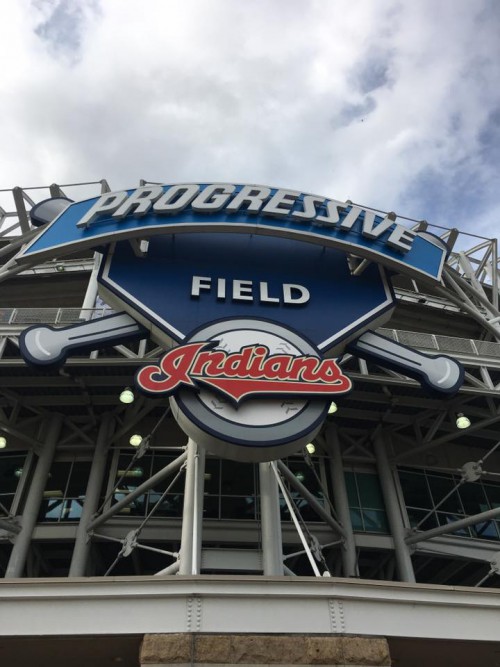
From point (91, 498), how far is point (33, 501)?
78.6 inches

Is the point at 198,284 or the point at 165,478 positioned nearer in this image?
the point at 198,284

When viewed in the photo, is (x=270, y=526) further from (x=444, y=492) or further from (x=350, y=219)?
(x=444, y=492)

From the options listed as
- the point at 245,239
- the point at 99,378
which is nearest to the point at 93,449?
the point at 99,378

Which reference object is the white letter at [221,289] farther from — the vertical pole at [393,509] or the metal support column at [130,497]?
the vertical pole at [393,509]

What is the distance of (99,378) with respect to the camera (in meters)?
18.7

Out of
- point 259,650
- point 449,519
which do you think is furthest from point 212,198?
point 449,519

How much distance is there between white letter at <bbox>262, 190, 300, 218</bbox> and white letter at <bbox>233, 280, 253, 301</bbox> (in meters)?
2.41

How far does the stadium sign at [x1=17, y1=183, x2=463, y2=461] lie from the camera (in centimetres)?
1154

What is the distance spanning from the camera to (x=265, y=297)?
1525cm

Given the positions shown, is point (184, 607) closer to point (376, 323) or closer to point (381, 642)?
point (381, 642)

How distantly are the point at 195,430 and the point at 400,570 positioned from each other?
39.6ft

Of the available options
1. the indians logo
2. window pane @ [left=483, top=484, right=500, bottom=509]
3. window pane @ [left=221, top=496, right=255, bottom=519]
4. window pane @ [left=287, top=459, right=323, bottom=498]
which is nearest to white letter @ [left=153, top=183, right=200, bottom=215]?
the indians logo

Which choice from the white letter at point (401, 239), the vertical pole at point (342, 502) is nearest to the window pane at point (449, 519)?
the vertical pole at point (342, 502)

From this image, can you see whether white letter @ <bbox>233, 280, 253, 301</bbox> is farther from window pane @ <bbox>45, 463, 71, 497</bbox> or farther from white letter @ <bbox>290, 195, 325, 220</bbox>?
window pane @ <bbox>45, 463, 71, 497</bbox>
